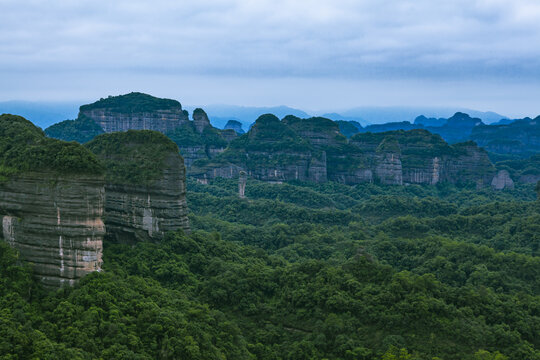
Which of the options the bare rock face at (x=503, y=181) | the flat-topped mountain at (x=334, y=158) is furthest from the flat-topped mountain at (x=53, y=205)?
the bare rock face at (x=503, y=181)

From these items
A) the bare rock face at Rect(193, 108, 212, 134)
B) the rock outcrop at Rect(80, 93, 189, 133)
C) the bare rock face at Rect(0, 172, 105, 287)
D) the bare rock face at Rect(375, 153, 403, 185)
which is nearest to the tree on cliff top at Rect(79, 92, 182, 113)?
the rock outcrop at Rect(80, 93, 189, 133)

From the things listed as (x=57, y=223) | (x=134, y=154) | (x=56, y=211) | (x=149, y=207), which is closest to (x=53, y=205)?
(x=56, y=211)

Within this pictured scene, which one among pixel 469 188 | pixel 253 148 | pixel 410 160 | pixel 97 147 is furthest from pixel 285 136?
pixel 97 147

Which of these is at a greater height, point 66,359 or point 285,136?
point 285,136

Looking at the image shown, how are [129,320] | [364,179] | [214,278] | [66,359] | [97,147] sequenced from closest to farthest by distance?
[66,359]
[129,320]
[214,278]
[97,147]
[364,179]

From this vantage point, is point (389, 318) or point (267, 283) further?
point (267, 283)

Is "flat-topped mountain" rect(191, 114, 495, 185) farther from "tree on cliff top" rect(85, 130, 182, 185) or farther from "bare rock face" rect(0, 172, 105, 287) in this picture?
"bare rock face" rect(0, 172, 105, 287)

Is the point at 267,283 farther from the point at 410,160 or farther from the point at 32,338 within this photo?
the point at 410,160

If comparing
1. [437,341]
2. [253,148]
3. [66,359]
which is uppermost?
[253,148]
